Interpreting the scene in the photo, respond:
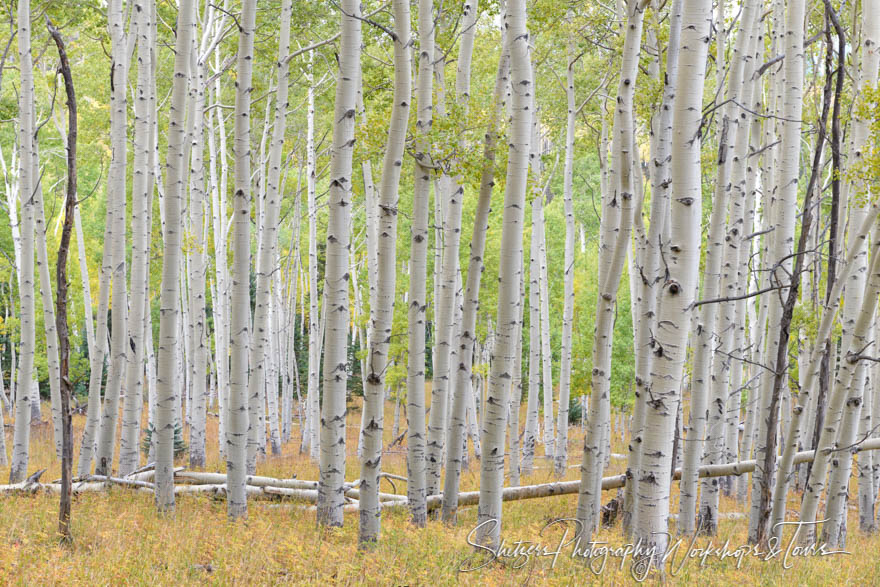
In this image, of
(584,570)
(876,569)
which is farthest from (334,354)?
(876,569)

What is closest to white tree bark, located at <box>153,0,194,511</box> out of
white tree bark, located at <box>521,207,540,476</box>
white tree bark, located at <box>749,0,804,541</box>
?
white tree bark, located at <box>749,0,804,541</box>

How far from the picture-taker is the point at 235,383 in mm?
6371

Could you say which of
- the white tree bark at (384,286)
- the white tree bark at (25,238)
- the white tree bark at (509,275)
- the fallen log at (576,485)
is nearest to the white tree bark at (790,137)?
the fallen log at (576,485)

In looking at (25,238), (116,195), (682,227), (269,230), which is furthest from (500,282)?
(25,238)

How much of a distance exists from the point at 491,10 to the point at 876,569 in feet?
26.0

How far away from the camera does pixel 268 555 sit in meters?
5.15

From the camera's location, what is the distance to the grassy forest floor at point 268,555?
4.70 metres

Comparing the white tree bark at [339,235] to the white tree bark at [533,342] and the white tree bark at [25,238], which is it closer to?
the white tree bark at [25,238]

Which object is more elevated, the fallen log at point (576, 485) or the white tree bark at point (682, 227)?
the white tree bark at point (682, 227)

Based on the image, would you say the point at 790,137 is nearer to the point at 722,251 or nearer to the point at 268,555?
the point at 722,251

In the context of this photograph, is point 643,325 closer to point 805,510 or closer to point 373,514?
point 805,510

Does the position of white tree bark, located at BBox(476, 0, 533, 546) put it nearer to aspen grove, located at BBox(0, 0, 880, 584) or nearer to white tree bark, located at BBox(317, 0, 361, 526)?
aspen grove, located at BBox(0, 0, 880, 584)

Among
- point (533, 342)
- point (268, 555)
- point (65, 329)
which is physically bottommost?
point (268, 555)

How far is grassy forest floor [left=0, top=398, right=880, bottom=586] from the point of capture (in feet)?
15.4
